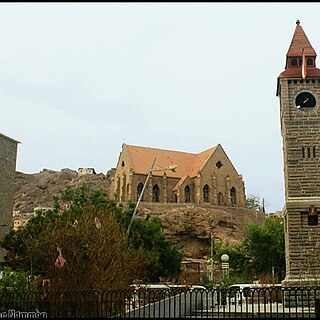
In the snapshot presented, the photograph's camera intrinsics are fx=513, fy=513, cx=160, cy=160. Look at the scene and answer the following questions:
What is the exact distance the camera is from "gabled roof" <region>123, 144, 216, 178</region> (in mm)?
59719

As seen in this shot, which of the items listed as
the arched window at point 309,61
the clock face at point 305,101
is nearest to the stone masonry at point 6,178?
the clock face at point 305,101

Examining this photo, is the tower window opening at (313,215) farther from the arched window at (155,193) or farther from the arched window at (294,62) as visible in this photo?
the arched window at (155,193)

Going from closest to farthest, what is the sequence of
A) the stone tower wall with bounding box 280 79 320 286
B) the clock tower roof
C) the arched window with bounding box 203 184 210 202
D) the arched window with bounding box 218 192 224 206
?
the stone tower wall with bounding box 280 79 320 286 → the clock tower roof → the arched window with bounding box 203 184 210 202 → the arched window with bounding box 218 192 224 206

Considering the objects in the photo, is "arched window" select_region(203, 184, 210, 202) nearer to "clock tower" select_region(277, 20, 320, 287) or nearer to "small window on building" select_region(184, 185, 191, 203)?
"small window on building" select_region(184, 185, 191, 203)

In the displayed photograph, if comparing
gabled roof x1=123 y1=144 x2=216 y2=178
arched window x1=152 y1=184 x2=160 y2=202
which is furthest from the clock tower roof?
arched window x1=152 y1=184 x2=160 y2=202

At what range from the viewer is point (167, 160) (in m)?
62.4

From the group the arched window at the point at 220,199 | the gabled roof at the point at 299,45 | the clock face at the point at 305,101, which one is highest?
the gabled roof at the point at 299,45

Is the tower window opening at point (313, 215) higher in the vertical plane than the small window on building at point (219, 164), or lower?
lower

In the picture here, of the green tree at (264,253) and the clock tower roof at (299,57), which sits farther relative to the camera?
the green tree at (264,253)

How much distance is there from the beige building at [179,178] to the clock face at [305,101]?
1527 inches

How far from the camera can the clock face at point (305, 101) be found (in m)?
18.8

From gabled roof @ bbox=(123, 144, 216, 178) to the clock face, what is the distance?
40.2 m

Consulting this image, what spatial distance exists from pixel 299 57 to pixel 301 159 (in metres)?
4.08

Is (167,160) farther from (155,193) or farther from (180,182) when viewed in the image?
(155,193)
